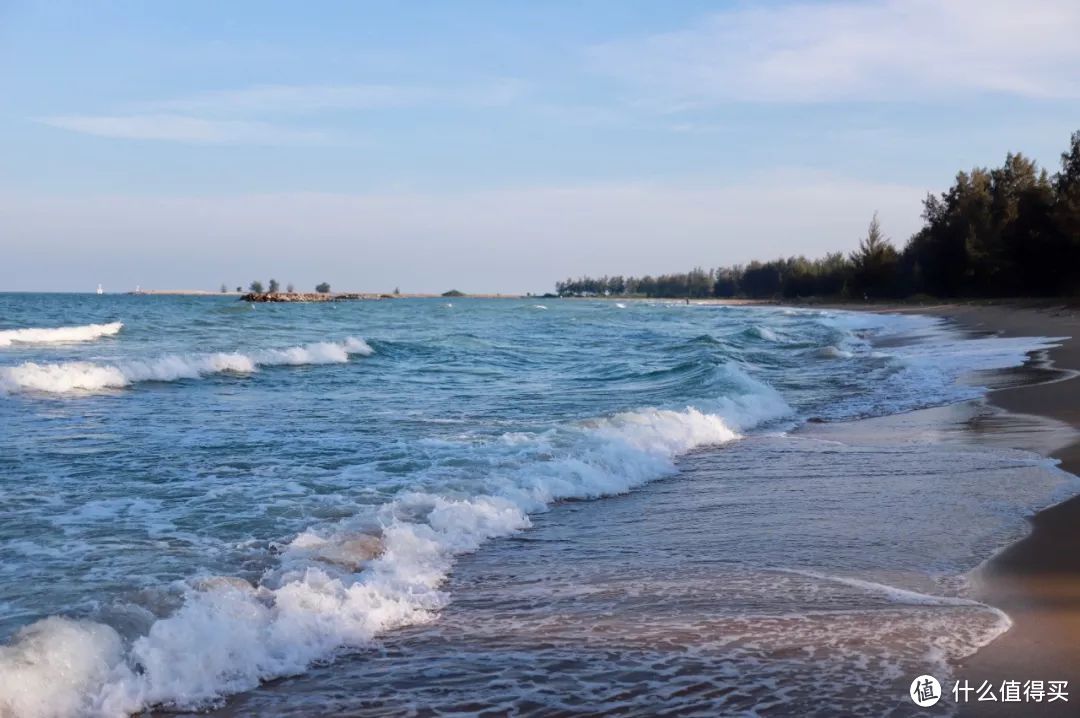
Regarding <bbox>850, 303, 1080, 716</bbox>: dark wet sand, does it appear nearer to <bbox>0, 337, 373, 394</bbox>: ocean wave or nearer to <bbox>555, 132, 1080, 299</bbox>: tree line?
<bbox>0, 337, 373, 394</bbox>: ocean wave

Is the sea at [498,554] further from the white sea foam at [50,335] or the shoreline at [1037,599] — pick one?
the white sea foam at [50,335]

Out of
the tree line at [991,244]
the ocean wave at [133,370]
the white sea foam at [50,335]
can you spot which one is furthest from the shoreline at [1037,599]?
the tree line at [991,244]

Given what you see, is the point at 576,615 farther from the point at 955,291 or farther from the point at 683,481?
the point at 955,291

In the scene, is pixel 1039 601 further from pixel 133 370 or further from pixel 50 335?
pixel 50 335

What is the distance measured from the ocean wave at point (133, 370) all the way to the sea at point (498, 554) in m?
2.02

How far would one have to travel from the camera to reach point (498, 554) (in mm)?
6324

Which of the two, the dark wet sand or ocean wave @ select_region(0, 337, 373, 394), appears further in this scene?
ocean wave @ select_region(0, 337, 373, 394)

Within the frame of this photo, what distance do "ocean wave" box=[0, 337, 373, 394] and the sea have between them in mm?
2020

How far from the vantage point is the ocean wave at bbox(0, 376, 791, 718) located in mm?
3992

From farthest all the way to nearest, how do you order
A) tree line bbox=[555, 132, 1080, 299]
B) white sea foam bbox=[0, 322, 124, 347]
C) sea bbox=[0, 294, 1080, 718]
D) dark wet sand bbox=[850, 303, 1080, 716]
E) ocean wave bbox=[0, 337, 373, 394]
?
1. tree line bbox=[555, 132, 1080, 299]
2. white sea foam bbox=[0, 322, 124, 347]
3. ocean wave bbox=[0, 337, 373, 394]
4. sea bbox=[0, 294, 1080, 718]
5. dark wet sand bbox=[850, 303, 1080, 716]

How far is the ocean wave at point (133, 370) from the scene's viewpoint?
16.3m

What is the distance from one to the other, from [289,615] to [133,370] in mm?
15030

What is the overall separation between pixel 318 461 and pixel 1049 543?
21.0 feet

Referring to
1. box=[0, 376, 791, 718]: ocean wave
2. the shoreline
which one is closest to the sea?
box=[0, 376, 791, 718]: ocean wave
